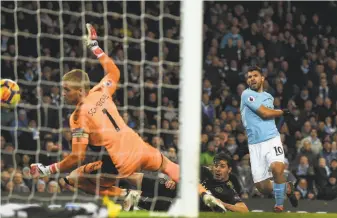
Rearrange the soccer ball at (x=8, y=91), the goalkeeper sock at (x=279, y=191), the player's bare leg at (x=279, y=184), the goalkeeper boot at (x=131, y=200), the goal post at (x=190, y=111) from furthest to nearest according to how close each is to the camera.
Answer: the goalkeeper sock at (x=279, y=191)
the player's bare leg at (x=279, y=184)
the goalkeeper boot at (x=131, y=200)
the soccer ball at (x=8, y=91)
the goal post at (x=190, y=111)

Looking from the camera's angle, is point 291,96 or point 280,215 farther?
point 291,96

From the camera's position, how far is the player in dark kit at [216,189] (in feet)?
35.3

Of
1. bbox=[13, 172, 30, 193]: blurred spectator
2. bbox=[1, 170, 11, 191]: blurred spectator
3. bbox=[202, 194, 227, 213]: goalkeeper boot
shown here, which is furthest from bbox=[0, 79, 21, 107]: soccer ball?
bbox=[13, 172, 30, 193]: blurred spectator

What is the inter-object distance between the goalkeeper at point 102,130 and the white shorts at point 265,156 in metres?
1.08

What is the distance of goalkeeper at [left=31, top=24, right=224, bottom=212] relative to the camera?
398 inches

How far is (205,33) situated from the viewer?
18609 millimetres

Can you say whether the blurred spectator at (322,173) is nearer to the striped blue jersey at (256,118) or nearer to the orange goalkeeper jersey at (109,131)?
the striped blue jersey at (256,118)

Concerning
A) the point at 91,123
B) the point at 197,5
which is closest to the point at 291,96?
the point at 91,123

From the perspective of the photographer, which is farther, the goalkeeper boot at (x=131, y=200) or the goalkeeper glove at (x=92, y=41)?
the goalkeeper boot at (x=131, y=200)

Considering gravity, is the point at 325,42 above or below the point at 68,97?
above

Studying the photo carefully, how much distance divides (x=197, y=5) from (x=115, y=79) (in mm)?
2743

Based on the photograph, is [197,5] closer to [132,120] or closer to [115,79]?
[115,79]

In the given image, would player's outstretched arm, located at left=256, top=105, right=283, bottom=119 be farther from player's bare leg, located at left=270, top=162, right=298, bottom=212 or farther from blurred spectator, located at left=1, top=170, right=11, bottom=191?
blurred spectator, located at left=1, top=170, right=11, bottom=191

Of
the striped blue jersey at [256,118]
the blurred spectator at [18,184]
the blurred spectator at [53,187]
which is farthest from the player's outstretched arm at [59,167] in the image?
the blurred spectator at [18,184]
